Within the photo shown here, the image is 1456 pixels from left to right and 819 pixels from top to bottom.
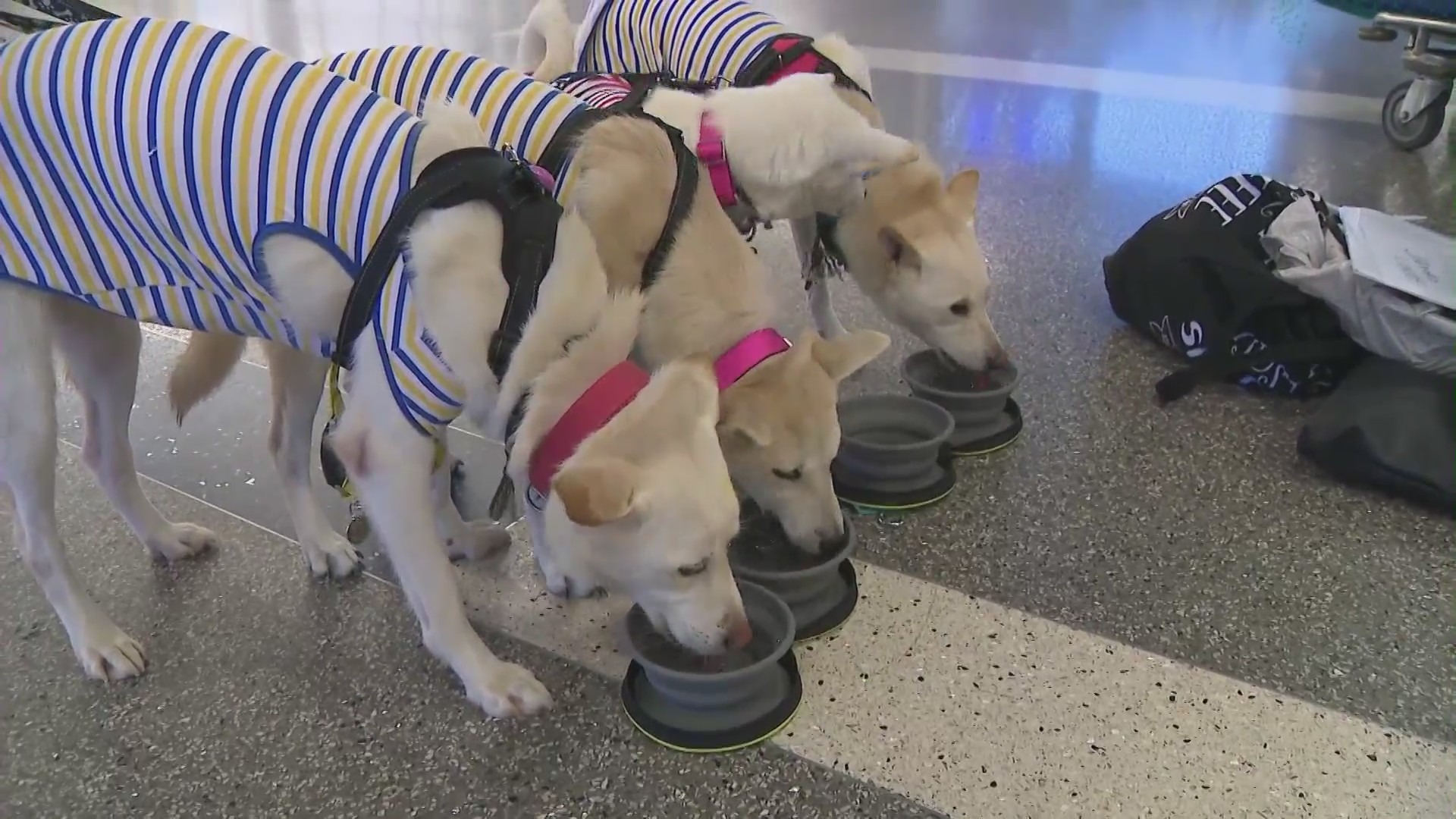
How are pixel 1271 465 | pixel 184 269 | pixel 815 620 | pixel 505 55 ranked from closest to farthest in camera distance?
pixel 184 269 < pixel 815 620 < pixel 1271 465 < pixel 505 55

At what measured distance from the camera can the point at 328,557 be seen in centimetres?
163

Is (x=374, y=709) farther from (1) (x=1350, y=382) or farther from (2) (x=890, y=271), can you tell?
(1) (x=1350, y=382)

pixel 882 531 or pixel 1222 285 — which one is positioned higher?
pixel 1222 285

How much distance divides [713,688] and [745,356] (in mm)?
441

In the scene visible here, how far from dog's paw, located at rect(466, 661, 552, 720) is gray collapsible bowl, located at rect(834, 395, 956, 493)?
638mm

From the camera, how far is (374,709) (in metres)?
1.37

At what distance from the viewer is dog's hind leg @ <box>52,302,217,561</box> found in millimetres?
1466

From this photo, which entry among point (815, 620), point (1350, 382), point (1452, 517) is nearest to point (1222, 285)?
Answer: point (1350, 382)

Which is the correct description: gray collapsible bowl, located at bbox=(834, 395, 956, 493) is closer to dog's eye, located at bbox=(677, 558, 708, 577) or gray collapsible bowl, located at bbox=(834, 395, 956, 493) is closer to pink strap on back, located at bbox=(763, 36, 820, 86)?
dog's eye, located at bbox=(677, 558, 708, 577)

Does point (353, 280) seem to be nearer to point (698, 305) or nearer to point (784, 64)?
point (698, 305)

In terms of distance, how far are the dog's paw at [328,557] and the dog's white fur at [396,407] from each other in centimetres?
21

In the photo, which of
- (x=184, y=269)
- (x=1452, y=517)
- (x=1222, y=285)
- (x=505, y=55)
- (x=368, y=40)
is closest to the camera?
(x=184, y=269)

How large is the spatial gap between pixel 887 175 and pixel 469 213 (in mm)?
984

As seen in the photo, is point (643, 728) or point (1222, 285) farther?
point (1222, 285)
